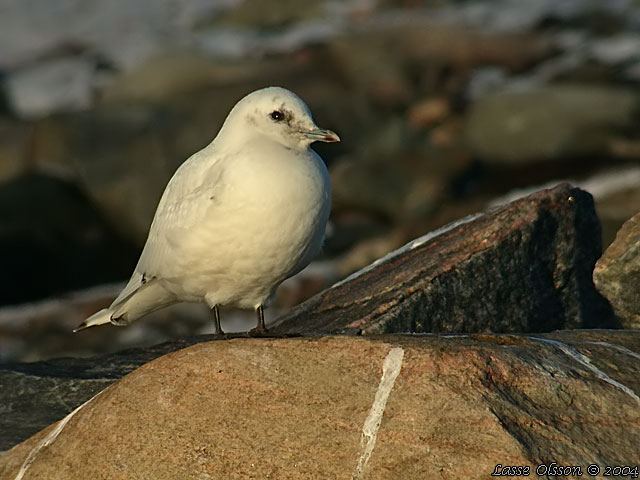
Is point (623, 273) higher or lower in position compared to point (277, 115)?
lower

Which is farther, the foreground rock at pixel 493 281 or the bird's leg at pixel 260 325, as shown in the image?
the foreground rock at pixel 493 281

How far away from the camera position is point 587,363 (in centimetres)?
476

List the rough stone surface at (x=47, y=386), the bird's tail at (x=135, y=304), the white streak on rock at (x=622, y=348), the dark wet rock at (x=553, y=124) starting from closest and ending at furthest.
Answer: the white streak on rock at (x=622, y=348) < the rough stone surface at (x=47, y=386) < the bird's tail at (x=135, y=304) < the dark wet rock at (x=553, y=124)

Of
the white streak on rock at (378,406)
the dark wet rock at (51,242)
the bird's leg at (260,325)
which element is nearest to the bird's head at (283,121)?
the bird's leg at (260,325)

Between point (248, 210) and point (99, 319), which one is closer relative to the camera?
point (248, 210)

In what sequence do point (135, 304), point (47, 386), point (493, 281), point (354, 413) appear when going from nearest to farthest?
point (354, 413)
point (47, 386)
point (493, 281)
point (135, 304)

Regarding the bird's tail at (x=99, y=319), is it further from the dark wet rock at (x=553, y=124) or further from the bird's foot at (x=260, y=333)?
the dark wet rock at (x=553, y=124)

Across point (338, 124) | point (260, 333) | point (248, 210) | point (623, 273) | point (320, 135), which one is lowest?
point (338, 124)

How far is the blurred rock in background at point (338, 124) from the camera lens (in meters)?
16.3

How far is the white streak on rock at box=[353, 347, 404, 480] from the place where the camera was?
4.27m

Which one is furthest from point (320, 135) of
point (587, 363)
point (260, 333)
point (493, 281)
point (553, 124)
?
point (553, 124)

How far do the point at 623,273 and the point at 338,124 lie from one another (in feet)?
43.6

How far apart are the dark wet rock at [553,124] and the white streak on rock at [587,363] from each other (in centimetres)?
1319

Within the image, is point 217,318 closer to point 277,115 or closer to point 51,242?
point 277,115
